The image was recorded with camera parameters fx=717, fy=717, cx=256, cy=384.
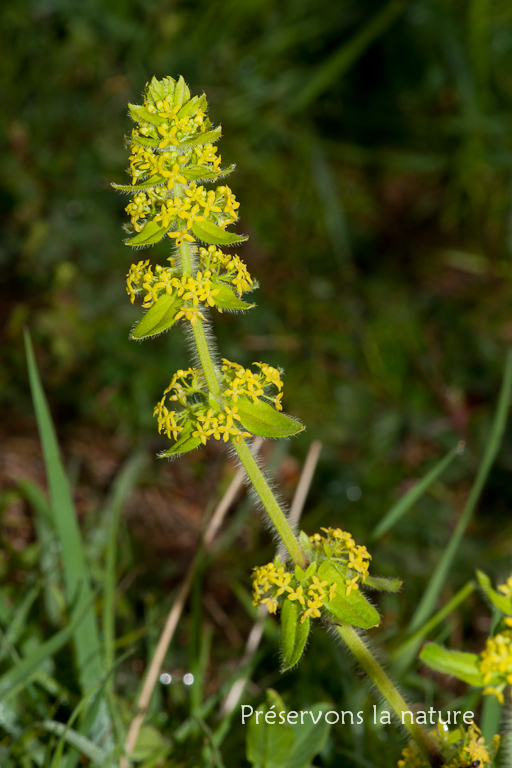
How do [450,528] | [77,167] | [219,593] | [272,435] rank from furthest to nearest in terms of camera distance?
[77,167]
[450,528]
[219,593]
[272,435]

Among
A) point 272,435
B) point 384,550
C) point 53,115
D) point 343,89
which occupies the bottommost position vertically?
point 272,435

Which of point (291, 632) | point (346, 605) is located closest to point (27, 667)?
point (291, 632)

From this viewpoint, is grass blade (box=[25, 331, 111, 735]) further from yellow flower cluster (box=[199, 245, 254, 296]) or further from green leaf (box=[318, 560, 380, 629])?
green leaf (box=[318, 560, 380, 629])

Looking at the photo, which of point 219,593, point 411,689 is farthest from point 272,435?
point 219,593

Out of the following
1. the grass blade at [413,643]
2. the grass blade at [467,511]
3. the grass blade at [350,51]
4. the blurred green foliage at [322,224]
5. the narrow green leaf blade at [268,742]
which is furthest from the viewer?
the grass blade at [350,51]

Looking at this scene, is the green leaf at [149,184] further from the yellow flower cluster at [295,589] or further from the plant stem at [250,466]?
the yellow flower cluster at [295,589]

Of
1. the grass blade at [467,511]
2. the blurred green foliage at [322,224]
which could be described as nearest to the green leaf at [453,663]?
the grass blade at [467,511]

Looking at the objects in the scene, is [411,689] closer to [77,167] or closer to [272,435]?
[272,435]
